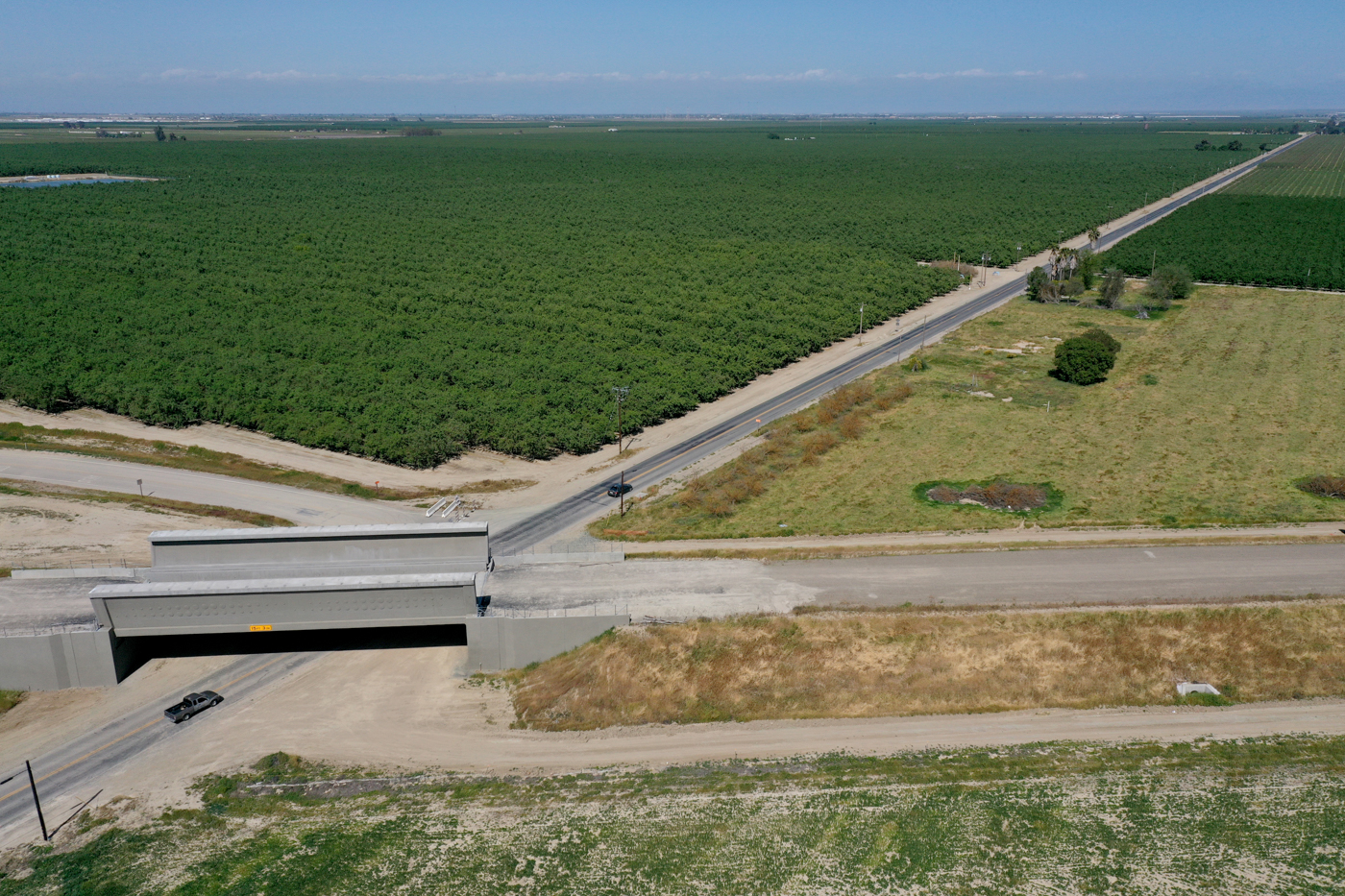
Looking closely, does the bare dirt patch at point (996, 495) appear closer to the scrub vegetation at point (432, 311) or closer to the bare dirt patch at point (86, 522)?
the scrub vegetation at point (432, 311)

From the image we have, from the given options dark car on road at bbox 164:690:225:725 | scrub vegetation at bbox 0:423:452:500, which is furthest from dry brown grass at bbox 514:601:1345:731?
scrub vegetation at bbox 0:423:452:500

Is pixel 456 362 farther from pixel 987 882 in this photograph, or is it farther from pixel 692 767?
pixel 987 882

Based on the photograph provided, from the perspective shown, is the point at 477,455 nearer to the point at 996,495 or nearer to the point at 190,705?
the point at 190,705

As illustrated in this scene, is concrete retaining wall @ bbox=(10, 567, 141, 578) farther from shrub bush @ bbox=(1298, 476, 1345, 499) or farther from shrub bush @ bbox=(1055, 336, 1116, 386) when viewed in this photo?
shrub bush @ bbox=(1055, 336, 1116, 386)

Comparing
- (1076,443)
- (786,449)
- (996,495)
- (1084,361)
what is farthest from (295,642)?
(1084,361)

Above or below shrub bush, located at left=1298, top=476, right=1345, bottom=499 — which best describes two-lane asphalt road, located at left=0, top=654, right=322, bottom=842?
below

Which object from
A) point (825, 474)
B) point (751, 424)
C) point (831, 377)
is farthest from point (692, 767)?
point (831, 377)
